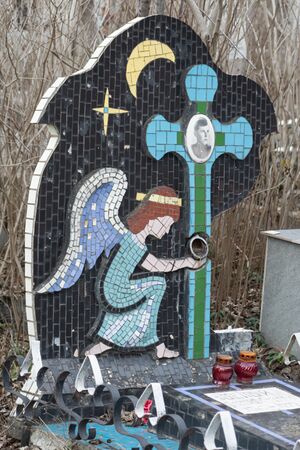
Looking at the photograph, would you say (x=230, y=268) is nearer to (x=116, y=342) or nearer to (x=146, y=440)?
(x=116, y=342)

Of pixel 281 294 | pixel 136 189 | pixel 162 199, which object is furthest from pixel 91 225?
pixel 281 294

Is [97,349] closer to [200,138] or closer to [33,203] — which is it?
[33,203]

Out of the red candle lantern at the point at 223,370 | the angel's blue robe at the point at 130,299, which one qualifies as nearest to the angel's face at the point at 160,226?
the angel's blue robe at the point at 130,299

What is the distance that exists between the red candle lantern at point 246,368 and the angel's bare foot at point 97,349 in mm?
754

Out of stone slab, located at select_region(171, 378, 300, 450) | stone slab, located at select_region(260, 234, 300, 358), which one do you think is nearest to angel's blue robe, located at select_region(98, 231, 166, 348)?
stone slab, located at select_region(171, 378, 300, 450)

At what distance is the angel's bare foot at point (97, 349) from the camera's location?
6059mm

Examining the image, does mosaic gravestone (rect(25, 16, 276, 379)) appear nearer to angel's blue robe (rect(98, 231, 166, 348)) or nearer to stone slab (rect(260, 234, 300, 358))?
angel's blue robe (rect(98, 231, 166, 348))

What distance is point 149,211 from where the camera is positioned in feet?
20.4

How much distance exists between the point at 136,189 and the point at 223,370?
1138 millimetres

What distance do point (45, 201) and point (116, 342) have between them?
3.07 ft

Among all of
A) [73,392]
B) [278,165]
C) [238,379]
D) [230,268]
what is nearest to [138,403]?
[73,392]

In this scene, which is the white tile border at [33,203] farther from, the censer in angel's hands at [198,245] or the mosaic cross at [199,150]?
the censer in angel's hands at [198,245]

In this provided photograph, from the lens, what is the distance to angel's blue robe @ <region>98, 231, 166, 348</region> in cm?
611

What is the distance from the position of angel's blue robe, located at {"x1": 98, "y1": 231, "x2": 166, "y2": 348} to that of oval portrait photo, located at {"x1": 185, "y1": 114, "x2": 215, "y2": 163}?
0.65 m
